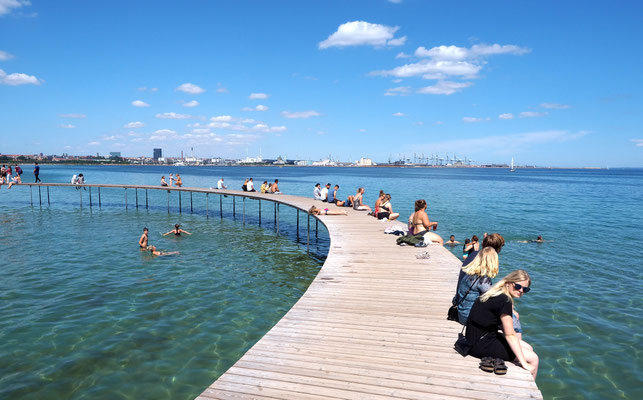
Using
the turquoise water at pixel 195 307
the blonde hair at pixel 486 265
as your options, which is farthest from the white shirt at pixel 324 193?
the blonde hair at pixel 486 265

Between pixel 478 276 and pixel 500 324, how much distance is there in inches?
31.9

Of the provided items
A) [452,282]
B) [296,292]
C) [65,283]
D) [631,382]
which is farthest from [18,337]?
[631,382]

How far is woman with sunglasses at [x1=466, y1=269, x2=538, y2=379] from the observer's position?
446 cm

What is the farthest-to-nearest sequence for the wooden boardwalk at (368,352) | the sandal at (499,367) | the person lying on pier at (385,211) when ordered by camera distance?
the person lying on pier at (385,211), the sandal at (499,367), the wooden boardwalk at (368,352)

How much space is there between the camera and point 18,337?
28.8 ft

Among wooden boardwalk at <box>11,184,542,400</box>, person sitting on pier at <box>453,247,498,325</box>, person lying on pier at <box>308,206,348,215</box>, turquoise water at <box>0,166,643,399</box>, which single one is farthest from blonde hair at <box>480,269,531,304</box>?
person lying on pier at <box>308,206,348,215</box>

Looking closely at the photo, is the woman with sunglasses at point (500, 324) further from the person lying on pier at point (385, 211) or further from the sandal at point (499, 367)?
the person lying on pier at point (385, 211)

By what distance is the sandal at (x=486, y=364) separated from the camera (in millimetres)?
4430

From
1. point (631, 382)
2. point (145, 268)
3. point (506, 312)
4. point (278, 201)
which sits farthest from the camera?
point (278, 201)

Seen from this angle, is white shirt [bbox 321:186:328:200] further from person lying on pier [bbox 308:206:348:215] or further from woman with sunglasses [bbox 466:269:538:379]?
woman with sunglasses [bbox 466:269:538:379]

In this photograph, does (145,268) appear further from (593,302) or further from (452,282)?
(593,302)

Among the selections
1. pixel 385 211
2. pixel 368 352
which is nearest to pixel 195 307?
pixel 368 352

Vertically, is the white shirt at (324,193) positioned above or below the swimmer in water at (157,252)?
above

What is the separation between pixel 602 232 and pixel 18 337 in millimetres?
30629
